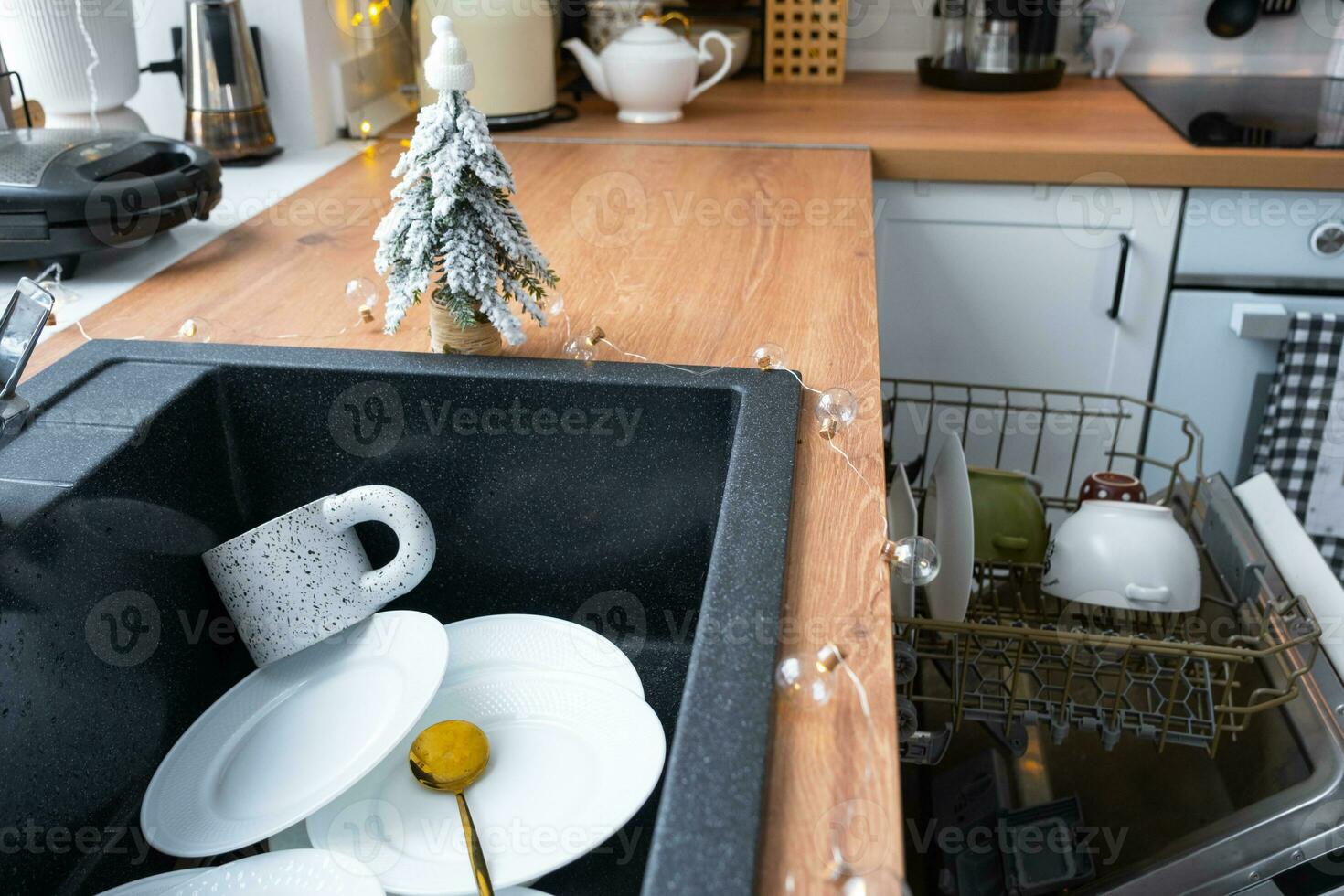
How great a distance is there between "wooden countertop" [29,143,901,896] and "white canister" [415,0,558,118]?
0.10 m

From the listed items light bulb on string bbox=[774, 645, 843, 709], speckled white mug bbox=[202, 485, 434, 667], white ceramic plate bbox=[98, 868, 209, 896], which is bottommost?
white ceramic plate bbox=[98, 868, 209, 896]

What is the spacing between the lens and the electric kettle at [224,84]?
1.46m

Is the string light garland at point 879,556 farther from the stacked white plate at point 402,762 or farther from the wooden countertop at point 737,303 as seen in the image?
the stacked white plate at point 402,762

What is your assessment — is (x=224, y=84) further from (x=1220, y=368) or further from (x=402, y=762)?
(x=1220, y=368)

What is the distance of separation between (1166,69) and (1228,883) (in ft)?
5.76

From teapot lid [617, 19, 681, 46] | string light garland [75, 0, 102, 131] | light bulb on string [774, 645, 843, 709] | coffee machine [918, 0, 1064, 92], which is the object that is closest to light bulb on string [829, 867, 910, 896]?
light bulb on string [774, 645, 843, 709]

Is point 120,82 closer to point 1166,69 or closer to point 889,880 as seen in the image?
point 889,880

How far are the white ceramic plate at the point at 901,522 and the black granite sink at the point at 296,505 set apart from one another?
19 cm

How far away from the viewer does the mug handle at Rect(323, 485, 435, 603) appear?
30.9 inches

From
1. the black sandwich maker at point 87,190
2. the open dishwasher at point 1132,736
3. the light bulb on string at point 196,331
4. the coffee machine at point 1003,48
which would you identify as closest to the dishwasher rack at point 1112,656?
the open dishwasher at point 1132,736

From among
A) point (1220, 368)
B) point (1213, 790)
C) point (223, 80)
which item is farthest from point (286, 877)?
point (1220, 368)

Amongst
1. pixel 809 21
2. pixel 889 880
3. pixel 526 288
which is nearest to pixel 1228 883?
pixel 889 880

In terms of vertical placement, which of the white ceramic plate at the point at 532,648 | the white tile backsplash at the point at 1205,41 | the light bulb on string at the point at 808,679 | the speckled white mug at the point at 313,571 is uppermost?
the white tile backsplash at the point at 1205,41

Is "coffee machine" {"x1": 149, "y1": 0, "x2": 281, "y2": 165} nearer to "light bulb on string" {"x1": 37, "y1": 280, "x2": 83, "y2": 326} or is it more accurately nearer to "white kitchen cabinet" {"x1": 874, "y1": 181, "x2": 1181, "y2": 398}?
"light bulb on string" {"x1": 37, "y1": 280, "x2": 83, "y2": 326}
